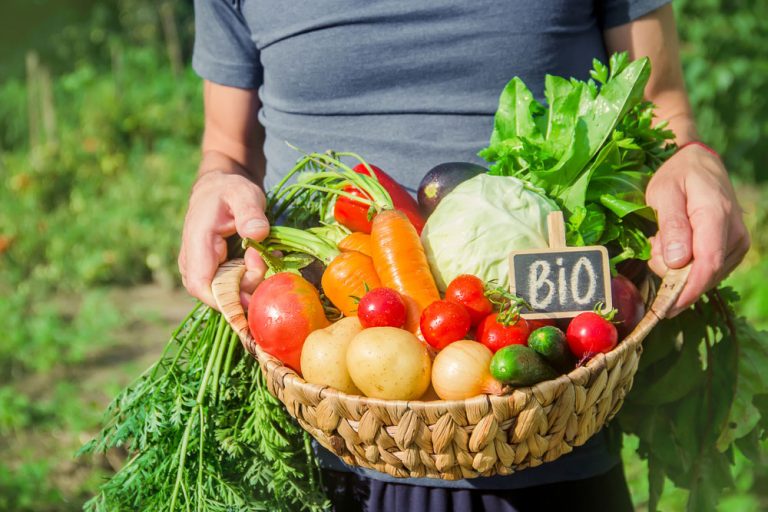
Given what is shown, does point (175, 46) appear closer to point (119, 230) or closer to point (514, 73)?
point (119, 230)

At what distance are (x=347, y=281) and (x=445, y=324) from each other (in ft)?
0.79

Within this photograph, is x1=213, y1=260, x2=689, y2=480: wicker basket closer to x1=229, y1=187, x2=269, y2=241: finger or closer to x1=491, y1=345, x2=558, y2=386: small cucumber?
x1=491, y1=345, x2=558, y2=386: small cucumber

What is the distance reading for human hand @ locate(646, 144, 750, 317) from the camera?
1411mm

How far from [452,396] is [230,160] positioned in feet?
3.18

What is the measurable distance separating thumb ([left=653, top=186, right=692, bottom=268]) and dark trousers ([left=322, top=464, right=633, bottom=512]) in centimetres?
53

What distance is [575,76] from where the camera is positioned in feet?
5.70

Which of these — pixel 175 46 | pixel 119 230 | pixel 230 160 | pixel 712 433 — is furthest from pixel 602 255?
pixel 175 46

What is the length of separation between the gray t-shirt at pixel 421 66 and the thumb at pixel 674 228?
0.37m

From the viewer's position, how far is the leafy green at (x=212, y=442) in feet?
5.07

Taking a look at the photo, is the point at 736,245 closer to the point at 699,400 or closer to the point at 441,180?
the point at 699,400

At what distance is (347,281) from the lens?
1479 mm

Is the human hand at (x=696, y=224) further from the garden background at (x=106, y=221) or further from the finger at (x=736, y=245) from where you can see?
the garden background at (x=106, y=221)

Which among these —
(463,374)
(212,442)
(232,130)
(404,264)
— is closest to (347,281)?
(404,264)

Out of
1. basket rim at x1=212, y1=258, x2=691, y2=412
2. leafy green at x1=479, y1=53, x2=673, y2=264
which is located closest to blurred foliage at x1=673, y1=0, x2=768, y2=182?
leafy green at x1=479, y1=53, x2=673, y2=264
